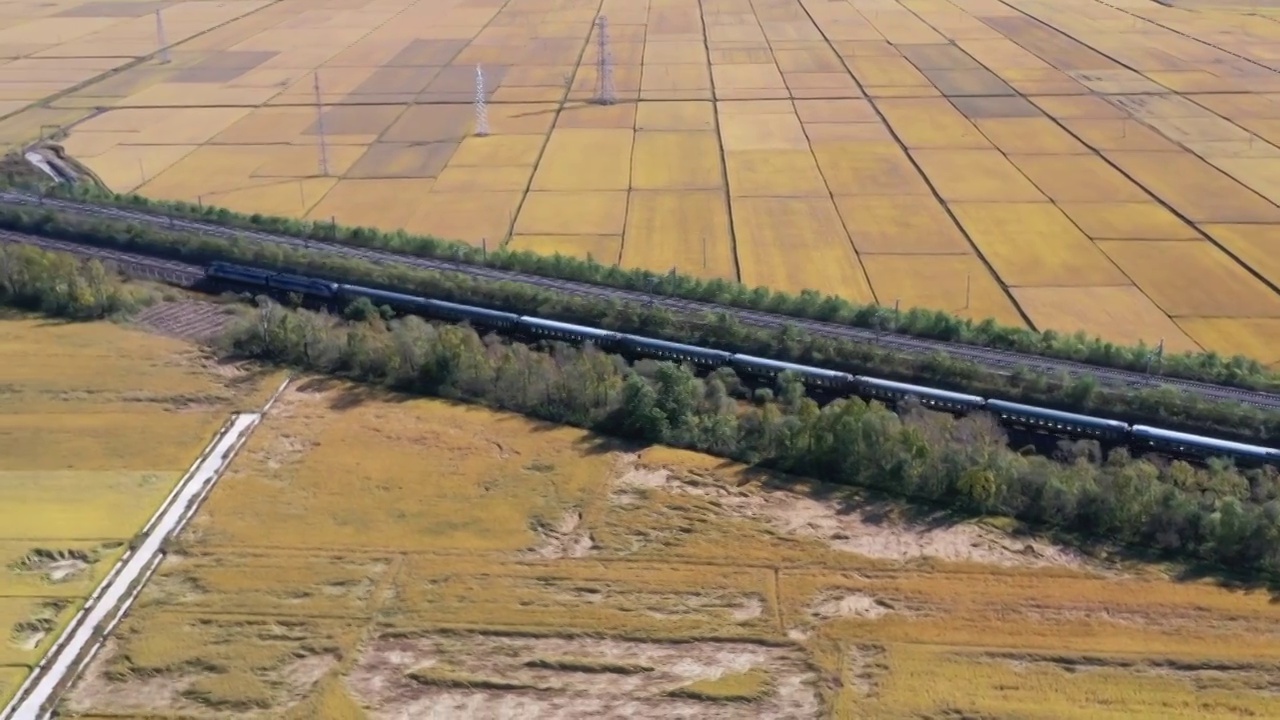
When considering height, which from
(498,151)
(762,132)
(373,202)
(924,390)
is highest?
(762,132)

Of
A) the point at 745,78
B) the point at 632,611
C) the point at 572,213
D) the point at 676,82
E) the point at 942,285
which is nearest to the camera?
the point at 632,611

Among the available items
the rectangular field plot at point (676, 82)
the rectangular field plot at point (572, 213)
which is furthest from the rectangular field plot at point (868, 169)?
the rectangular field plot at point (676, 82)

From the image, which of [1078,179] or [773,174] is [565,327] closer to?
[773,174]

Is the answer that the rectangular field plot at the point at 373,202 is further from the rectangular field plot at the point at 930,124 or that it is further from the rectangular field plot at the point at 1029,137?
the rectangular field plot at the point at 1029,137

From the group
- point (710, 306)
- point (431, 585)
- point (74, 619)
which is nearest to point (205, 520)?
point (74, 619)

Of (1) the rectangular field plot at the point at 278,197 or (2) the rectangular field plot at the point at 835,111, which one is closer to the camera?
(1) the rectangular field plot at the point at 278,197

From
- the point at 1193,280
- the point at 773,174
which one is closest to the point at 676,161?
the point at 773,174
